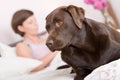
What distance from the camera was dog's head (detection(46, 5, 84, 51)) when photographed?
1.40 m

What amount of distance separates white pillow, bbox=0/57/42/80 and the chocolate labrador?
639mm

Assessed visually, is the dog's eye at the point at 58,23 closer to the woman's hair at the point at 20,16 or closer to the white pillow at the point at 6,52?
the white pillow at the point at 6,52

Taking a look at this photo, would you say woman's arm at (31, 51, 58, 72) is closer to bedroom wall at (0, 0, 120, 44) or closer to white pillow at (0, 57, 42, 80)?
white pillow at (0, 57, 42, 80)

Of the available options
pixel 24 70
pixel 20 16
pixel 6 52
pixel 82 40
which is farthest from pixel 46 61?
pixel 82 40

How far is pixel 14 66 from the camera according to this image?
2100mm

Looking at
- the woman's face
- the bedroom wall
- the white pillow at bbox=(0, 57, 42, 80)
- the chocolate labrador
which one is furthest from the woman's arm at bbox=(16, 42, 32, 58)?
the chocolate labrador

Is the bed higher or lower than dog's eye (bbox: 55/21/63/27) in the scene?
lower

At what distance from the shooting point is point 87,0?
9.91 ft

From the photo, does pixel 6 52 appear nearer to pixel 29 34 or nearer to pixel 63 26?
pixel 29 34

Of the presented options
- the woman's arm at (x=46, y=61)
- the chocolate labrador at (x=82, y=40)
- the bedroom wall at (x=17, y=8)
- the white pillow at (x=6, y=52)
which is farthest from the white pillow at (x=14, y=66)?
the bedroom wall at (x=17, y=8)

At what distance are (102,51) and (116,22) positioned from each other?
1.99 m

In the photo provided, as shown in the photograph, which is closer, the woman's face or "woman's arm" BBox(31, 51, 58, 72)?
"woman's arm" BBox(31, 51, 58, 72)

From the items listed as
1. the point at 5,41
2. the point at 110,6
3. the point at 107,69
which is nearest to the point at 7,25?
the point at 5,41

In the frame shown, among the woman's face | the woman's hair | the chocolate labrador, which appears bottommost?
the woman's face
